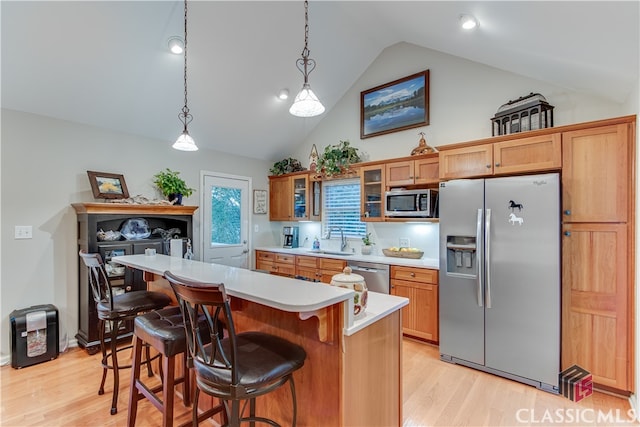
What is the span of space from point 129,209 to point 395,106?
3.54 m

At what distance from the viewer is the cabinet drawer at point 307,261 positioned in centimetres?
432

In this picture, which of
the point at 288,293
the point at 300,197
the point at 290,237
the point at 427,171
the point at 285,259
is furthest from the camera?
the point at 290,237

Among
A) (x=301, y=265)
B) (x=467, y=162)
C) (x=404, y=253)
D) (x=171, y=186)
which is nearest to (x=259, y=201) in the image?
(x=301, y=265)

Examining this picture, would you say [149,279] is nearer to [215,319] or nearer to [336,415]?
[215,319]

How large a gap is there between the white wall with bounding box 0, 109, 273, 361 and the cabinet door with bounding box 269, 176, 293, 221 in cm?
214

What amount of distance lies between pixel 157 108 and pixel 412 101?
125 inches

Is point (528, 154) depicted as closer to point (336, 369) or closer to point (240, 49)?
point (336, 369)

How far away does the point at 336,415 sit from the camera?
146cm

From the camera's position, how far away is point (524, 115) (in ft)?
9.66

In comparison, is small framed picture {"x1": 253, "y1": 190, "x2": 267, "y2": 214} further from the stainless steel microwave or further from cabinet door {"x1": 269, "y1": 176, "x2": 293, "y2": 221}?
the stainless steel microwave

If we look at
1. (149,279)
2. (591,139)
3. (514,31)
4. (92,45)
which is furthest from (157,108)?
(591,139)

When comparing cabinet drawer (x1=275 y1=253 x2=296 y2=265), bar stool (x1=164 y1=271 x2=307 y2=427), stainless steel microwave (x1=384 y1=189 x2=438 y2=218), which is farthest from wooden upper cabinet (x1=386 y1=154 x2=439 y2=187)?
bar stool (x1=164 y1=271 x2=307 y2=427)

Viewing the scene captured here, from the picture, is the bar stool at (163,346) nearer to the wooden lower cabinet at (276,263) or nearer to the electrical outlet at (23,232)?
the electrical outlet at (23,232)

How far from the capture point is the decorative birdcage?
2.85 meters
